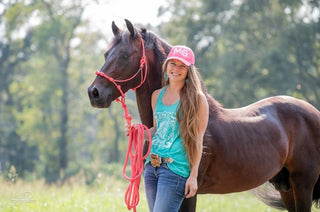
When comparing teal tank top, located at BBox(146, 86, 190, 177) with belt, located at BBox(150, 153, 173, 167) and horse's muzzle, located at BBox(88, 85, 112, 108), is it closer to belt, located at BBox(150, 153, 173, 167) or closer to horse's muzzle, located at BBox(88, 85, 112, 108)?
belt, located at BBox(150, 153, 173, 167)

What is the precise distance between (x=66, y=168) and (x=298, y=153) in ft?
82.8

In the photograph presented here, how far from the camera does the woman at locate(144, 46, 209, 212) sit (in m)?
2.83

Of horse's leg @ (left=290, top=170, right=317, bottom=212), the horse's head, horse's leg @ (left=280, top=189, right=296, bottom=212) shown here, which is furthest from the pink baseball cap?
horse's leg @ (left=280, top=189, right=296, bottom=212)

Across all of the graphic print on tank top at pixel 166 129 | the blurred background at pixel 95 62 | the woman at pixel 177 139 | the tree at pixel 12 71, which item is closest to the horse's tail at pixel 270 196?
the woman at pixel 177 139

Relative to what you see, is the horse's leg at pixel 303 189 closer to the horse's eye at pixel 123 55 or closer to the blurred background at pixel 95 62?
the horse's eye at pixel 123 55

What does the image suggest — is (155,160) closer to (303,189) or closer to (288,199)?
(303,189)

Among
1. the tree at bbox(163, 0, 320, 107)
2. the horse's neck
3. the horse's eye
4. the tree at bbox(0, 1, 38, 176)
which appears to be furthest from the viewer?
the tree at bbox(0, 1, 38, 176)

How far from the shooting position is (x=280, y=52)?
873 inches

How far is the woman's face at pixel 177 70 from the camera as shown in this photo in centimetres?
298

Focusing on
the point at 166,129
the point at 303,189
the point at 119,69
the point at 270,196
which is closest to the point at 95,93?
the point at 119,69

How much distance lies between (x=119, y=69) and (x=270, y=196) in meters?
2.90

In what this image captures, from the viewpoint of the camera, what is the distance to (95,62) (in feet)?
103

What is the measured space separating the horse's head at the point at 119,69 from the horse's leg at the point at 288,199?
2.42 metres

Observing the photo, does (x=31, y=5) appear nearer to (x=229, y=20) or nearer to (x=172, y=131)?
(x=229, y=20)
